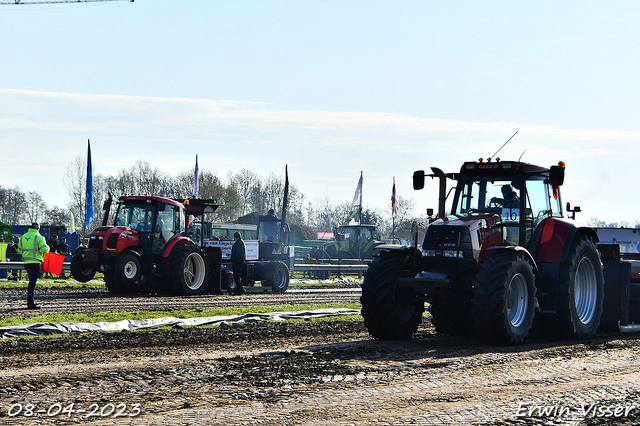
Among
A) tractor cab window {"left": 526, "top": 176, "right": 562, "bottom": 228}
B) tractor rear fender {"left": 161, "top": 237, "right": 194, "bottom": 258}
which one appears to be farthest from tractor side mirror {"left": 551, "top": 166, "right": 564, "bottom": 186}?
tractor rear fender {"left": 161, "top": 237, "right": 194, "bottom": 258}

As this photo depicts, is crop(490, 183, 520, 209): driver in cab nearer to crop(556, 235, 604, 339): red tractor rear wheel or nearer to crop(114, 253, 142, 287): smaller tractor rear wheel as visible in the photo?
crop(556, 235, 604, 339): red tractor rear wheel

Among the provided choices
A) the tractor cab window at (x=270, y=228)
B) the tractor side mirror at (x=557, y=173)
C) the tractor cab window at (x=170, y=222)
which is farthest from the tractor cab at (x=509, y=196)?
the tractor cab window at (x=270, y=228)

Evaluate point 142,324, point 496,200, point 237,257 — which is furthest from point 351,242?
point 496,200

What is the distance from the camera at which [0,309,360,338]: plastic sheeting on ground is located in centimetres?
1058

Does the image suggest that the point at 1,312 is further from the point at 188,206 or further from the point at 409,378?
the point at 409,378

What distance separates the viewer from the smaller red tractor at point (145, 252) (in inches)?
751

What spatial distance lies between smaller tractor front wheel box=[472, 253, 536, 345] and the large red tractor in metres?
0.01

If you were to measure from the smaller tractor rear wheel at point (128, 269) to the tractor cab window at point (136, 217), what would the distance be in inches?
34.9

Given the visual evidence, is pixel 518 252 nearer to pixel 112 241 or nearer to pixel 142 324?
pixel 142 324

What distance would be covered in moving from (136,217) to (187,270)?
6.68ft

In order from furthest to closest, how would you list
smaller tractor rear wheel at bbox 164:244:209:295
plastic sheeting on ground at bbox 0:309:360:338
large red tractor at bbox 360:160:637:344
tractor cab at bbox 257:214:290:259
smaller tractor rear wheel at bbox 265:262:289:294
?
tractor cab at bbox 257:214:290:259 < smaller tractor rear wheel at bbox 265:262:289:294 < smaller tractor rear wheel at bbox 164:244:209:295 < plastic sheeting on ground at bbox 0:309:360:338 < large red tractor at bbox 360:160:637:344

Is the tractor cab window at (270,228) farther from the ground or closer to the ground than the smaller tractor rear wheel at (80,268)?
farther from the ground

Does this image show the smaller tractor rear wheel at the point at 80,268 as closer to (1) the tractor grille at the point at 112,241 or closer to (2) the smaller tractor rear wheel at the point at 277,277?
(1) the tractor grille at the point at 112,241

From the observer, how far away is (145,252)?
64.2ft
